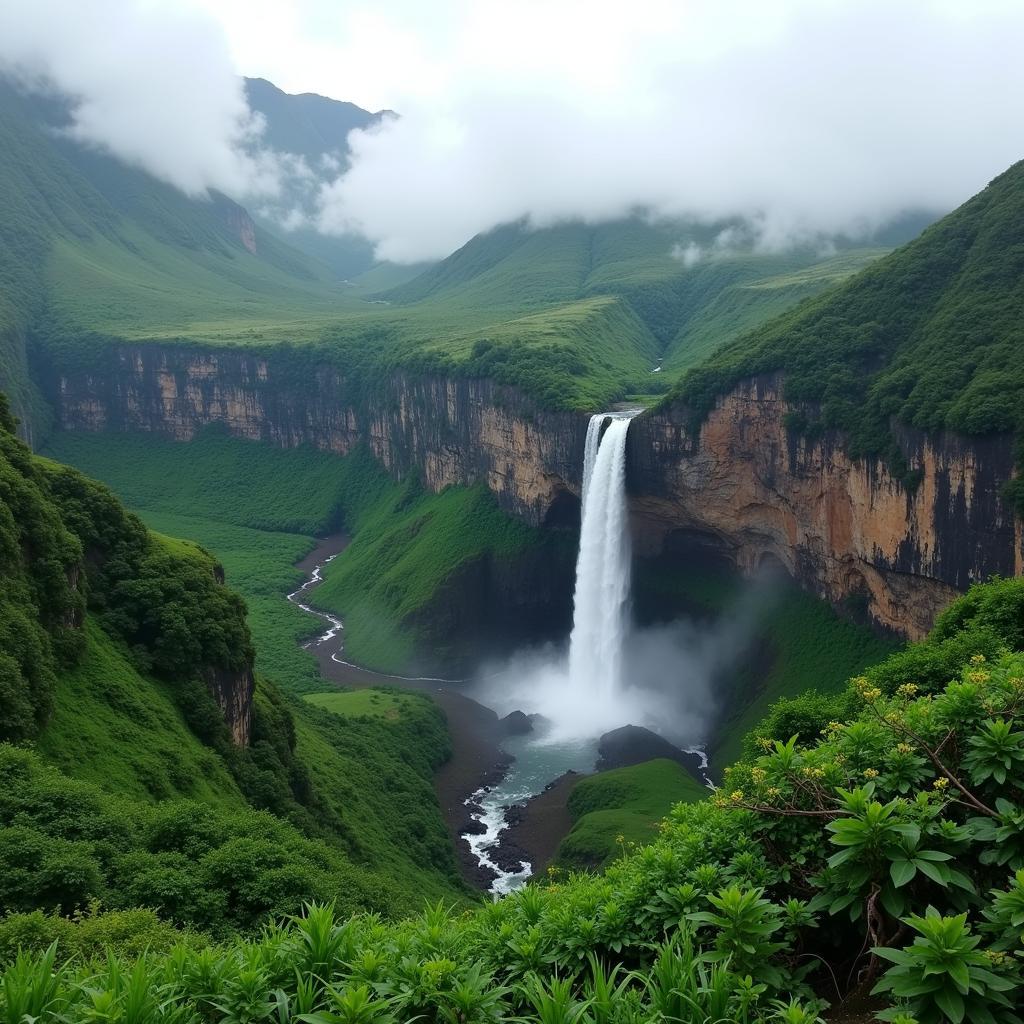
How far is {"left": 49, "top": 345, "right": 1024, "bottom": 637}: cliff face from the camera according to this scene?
44062 mm

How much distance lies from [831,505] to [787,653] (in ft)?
30.8

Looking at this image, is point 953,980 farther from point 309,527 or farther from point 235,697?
point 309,527

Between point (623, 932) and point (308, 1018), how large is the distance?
3.19 meters

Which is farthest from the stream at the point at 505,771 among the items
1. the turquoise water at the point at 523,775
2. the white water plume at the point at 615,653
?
the white water plume at the point at 615,653

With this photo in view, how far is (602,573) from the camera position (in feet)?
219

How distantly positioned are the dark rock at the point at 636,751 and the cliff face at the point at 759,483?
12574 mm

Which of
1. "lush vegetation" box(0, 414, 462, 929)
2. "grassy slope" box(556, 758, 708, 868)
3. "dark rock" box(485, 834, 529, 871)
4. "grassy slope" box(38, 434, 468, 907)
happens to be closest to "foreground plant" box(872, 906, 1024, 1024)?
"lush vegetation" box(0, 414, 462, 929)

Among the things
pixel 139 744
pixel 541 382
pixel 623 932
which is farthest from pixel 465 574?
pixel 623 932

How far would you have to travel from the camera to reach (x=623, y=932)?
8.95m

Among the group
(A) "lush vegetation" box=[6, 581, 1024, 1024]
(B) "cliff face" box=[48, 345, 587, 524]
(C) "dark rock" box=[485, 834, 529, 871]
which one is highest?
(B) "cliff face" box=[48, 345, 587, 524]

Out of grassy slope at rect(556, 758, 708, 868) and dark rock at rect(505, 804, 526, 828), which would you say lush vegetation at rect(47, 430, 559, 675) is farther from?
grassy slope at rect(556, 758, 708, 868)

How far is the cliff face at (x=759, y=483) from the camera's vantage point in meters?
44.1

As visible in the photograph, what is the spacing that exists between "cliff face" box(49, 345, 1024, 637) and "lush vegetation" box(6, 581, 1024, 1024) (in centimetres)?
3613

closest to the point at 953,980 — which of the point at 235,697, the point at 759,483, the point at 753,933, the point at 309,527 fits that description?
the point at 753,933
